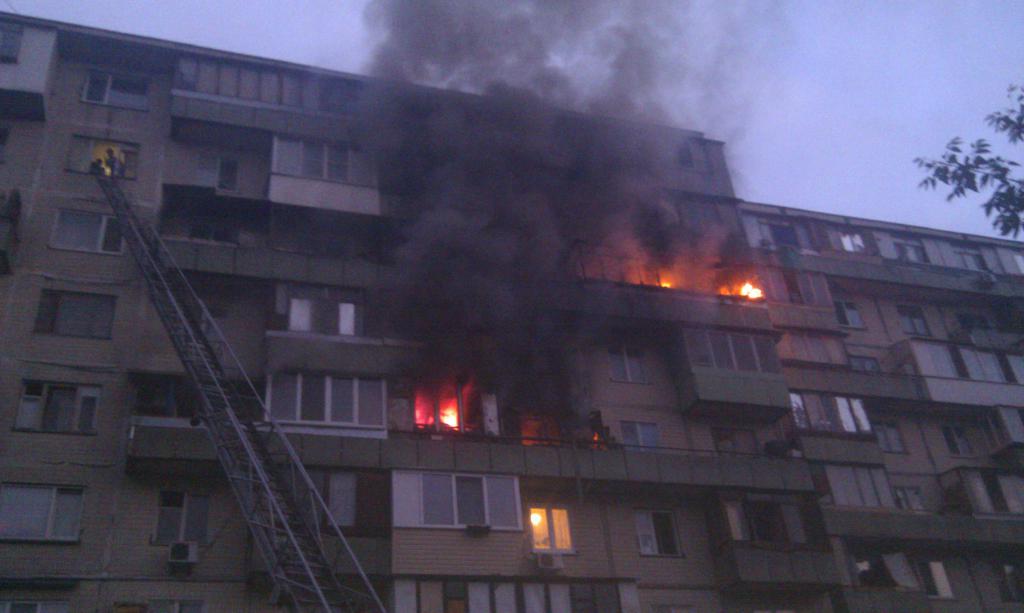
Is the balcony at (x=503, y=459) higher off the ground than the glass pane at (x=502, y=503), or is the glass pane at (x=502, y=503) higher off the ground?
the balcony at (x=503, y=459)

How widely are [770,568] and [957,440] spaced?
507 inches

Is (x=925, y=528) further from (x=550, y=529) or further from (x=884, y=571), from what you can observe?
(x=550, y=529)

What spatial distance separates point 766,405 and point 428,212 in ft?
41.4

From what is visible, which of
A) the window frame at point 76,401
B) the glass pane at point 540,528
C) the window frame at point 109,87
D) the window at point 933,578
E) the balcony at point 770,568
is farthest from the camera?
the window at point 933,578

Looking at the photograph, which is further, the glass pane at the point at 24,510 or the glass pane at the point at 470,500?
the glass pane at the point at 470,500

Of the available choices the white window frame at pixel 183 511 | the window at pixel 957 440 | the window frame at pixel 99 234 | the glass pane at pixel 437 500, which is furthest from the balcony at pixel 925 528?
the window frame at pixel 99 234

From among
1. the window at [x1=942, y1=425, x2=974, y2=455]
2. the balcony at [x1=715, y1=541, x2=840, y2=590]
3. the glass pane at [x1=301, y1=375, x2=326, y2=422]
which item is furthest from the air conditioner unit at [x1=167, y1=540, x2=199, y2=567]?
the window at [x1=942, y1=425, x2=974, y2=455]

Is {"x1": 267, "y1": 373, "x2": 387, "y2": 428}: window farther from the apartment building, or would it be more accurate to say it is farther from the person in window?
the person in window

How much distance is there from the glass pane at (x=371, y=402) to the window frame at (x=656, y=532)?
820 cm

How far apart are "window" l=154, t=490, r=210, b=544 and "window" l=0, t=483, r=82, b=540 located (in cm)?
194

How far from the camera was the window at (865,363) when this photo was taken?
123 feet

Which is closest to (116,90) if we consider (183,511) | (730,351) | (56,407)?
(56,407)

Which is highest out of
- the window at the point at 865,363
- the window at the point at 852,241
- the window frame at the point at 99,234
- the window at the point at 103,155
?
the window at the point at 852,241

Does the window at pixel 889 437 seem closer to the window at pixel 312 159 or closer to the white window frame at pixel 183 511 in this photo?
the window at pixel 312 159
